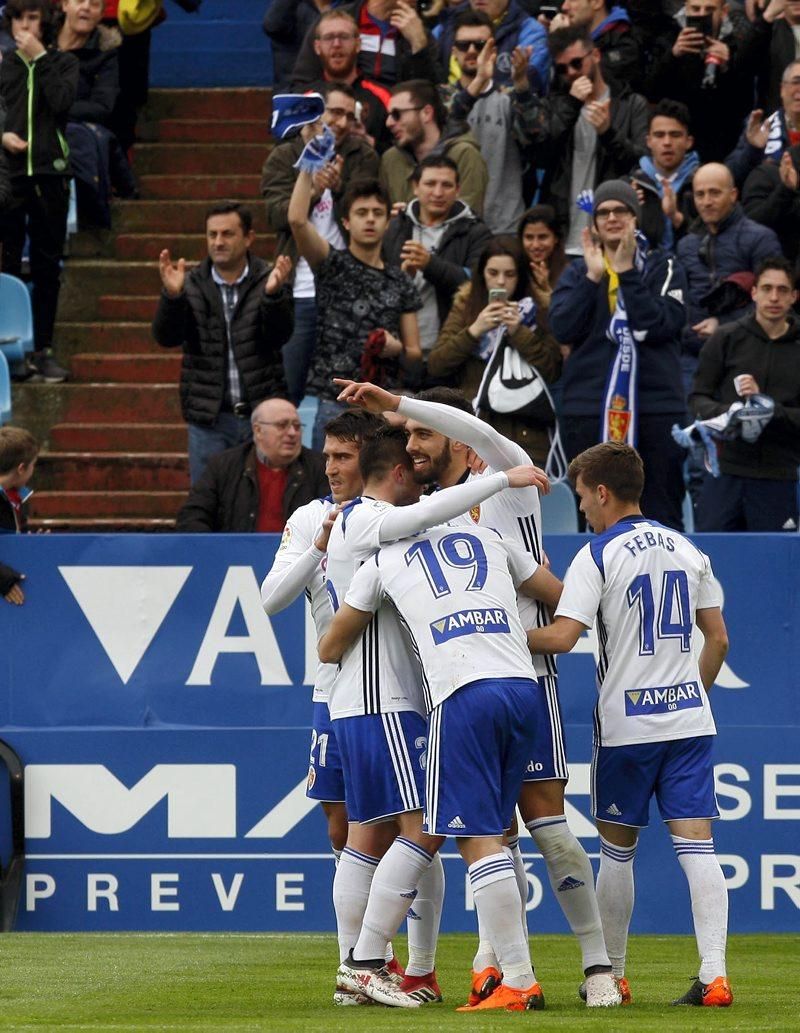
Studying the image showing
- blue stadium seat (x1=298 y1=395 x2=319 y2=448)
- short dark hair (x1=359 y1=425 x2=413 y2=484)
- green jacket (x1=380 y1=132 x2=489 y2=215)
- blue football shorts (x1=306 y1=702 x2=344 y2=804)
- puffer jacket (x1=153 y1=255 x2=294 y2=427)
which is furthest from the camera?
green jacket (x1=380 y1=132 x2=489 y2=215)

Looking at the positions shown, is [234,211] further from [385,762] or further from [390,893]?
[390,893]

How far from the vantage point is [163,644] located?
30.8 ft

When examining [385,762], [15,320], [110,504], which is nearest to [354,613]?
[385,762]

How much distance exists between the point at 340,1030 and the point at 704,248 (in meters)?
6.89

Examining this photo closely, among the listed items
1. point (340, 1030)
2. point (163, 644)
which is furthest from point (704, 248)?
point (340, 1030)

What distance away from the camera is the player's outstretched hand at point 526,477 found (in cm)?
629

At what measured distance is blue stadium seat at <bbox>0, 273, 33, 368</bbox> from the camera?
12484 mm

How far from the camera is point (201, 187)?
1504 cm

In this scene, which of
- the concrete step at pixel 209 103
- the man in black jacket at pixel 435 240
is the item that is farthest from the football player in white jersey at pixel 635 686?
the concrete step at pixel 209 103

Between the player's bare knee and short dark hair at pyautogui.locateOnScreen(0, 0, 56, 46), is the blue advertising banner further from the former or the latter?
short dark hair at pyautogui.locateOnScreen(0, 0, 56, 46)

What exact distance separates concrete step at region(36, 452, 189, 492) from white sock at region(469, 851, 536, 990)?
686 centimetres

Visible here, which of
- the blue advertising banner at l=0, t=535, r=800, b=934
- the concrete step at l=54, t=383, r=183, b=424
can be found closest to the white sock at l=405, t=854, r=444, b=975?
the blue advertising banner at l=0, t=535, r=800, b=934

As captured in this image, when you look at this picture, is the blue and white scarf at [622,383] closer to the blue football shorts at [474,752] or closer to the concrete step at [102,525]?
the concrete step at [102,525]

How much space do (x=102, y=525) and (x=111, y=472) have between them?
0.58m
